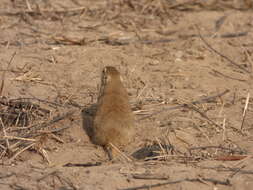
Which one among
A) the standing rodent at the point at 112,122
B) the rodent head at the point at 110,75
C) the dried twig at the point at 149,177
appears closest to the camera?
the dried twig at the point at 149,177

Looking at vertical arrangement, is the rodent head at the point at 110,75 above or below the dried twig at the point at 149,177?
above

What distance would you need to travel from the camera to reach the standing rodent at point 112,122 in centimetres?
489

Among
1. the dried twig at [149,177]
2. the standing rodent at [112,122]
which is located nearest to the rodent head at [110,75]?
the standing rodent at [112,122]

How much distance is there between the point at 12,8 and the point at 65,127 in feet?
11.2

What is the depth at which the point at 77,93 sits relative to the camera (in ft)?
19.3

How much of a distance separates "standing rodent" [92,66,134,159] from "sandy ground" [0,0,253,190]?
152 mm

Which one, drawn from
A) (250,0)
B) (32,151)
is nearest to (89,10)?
(250,0)

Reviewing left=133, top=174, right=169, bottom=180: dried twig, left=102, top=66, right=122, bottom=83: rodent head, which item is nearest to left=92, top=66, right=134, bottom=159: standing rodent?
left=102, top=66, right=122, bottom=83: rodent head

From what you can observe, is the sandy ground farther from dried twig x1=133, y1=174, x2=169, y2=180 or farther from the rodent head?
the rodent head

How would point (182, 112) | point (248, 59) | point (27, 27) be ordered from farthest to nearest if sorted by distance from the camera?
point (27, 27), point (248, 59), point (182, 112)

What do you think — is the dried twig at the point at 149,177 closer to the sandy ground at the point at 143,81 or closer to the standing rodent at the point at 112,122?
the sandy ground at the point at 143,81

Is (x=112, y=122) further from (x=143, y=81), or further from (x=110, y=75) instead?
(x=143, y=81)

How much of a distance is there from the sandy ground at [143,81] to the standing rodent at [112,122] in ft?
0.50

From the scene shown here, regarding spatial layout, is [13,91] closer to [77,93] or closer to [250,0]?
[77,93]
